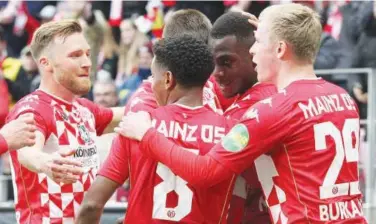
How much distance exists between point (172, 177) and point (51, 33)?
1.69 metres

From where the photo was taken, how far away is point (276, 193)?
5.30 metres

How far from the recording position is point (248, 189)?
228 inches

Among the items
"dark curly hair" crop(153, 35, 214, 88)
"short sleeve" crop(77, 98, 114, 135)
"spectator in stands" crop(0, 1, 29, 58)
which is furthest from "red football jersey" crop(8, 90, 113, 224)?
"spectator in stands" crop(0, 1, 29, 58)

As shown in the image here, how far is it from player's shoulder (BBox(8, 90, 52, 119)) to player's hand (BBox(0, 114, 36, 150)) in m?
0.55

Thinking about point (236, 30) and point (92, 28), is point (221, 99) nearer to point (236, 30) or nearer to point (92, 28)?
point (236, 30)

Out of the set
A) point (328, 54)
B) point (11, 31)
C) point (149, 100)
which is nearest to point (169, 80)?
point (149, 100)

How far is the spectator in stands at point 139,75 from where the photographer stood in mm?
11727

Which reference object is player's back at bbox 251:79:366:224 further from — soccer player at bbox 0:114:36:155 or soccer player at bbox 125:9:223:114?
soccer player at bbox 0:114:36:155

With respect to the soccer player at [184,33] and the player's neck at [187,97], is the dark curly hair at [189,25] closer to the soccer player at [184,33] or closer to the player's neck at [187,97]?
the soccer player at [184,33]

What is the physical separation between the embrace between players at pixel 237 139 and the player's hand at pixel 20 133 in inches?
8.1

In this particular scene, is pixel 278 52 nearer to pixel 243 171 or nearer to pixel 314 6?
pixel 243 171

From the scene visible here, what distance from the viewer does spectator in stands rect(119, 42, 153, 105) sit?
11.7m

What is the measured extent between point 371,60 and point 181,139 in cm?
569

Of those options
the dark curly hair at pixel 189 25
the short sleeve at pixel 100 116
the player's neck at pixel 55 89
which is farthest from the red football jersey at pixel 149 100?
the short sleeve at pixel 100 116
